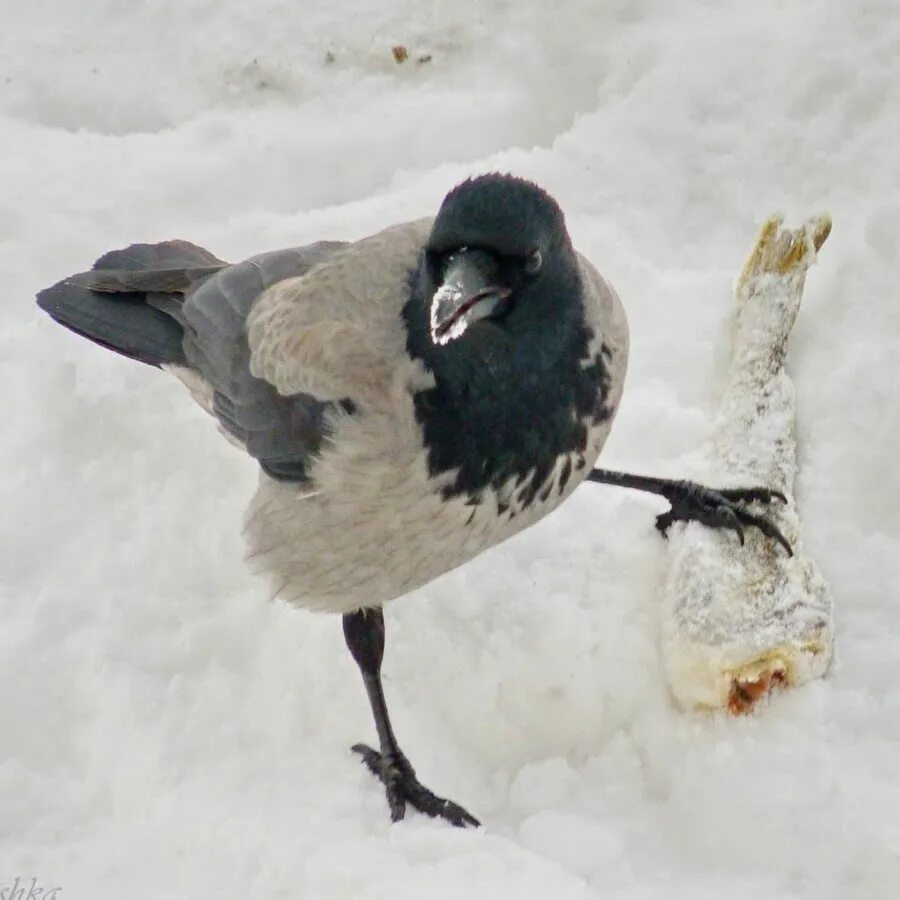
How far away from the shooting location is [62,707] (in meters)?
3.70

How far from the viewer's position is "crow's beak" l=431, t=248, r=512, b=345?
2660mm

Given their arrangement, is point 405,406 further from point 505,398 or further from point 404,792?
point 404,792

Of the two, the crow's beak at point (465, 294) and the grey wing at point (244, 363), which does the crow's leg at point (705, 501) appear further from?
the crow's beak at point (465, 294)

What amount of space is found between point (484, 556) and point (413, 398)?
3.57 ft

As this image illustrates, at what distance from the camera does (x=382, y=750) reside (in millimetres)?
3568

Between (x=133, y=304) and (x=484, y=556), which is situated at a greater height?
(x=133, y=304)

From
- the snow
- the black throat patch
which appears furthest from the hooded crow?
the snow

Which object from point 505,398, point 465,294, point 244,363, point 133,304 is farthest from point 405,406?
point 133,304

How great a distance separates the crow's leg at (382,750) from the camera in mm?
3389

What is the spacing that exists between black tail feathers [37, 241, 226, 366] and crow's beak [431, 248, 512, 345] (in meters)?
1.57

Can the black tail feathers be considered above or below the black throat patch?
above

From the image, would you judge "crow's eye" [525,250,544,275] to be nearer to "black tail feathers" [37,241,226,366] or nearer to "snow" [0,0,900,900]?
"snow" [0,0,900,900]

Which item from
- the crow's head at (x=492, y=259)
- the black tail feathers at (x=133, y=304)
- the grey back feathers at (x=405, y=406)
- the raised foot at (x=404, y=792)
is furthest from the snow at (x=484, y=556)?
the crow's head at (x=492, y=259)

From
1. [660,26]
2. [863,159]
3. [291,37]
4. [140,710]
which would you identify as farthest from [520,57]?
[140,710]
